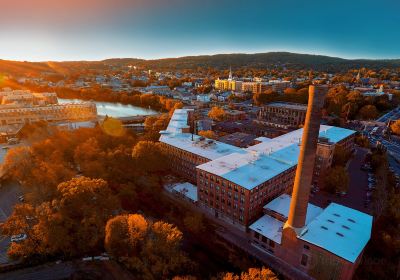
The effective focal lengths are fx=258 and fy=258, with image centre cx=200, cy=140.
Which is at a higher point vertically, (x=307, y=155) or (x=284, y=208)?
(x=307, y=155)

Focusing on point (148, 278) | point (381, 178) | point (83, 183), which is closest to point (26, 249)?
point (83, 183)

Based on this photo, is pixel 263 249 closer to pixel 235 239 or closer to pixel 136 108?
pixel 235 239

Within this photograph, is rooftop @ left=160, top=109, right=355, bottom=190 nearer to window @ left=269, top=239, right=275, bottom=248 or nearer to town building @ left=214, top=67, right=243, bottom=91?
window @ left=269, top=239, right=275, bottom=248

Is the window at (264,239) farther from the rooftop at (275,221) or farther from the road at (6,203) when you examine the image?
the road at (6,203)

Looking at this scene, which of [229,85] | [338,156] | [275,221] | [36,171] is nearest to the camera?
[275,221]

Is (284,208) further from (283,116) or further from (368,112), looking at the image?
(368,112)

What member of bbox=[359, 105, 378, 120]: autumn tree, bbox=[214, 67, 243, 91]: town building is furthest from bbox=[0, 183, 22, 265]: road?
bbox=[214, 67, 243, 91]: town building

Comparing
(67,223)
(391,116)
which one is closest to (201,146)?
(67,223)
